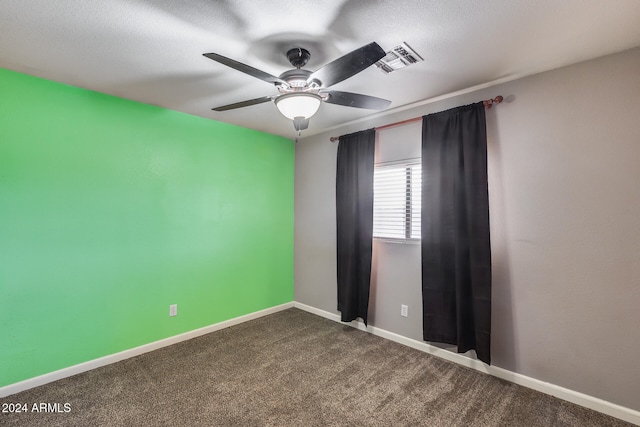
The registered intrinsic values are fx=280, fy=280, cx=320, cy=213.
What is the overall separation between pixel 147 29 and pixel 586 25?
260 centimetres

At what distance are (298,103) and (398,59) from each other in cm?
84

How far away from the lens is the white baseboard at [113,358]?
7.07 feet

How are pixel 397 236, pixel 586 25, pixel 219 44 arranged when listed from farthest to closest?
pixel 397 236
pixel 219 44
pixel 586 25

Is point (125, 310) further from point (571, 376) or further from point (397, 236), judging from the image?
point (571, 376)

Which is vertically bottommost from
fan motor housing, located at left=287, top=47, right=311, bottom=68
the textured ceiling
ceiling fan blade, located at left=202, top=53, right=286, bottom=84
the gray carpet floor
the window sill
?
the gray carpet floor

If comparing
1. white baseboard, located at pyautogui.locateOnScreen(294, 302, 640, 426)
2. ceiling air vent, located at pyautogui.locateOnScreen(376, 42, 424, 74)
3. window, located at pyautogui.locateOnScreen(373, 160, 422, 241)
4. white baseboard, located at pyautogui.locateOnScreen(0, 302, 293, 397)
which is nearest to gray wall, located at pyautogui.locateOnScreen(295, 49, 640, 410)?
white baseboard, located at pyautogui.locateOnScreen(294, 302, 640, 426)

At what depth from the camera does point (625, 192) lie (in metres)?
1.89

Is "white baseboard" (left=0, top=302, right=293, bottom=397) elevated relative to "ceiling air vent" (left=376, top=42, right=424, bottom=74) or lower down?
lower down

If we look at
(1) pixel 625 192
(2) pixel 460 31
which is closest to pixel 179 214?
(2) pixel 460 31

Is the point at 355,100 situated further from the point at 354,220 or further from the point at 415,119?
the point at 354,220

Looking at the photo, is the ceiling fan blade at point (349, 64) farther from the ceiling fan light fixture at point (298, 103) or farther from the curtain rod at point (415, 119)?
the curtain rod at point (415, 119)

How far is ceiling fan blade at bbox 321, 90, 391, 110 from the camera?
1.94 m

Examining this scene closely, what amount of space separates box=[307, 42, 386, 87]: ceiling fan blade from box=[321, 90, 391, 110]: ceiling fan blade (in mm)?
169

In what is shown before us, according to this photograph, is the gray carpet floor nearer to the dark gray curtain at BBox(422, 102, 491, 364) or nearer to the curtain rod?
the dark gray curtain at BBox(422, 102, 491, 364)
